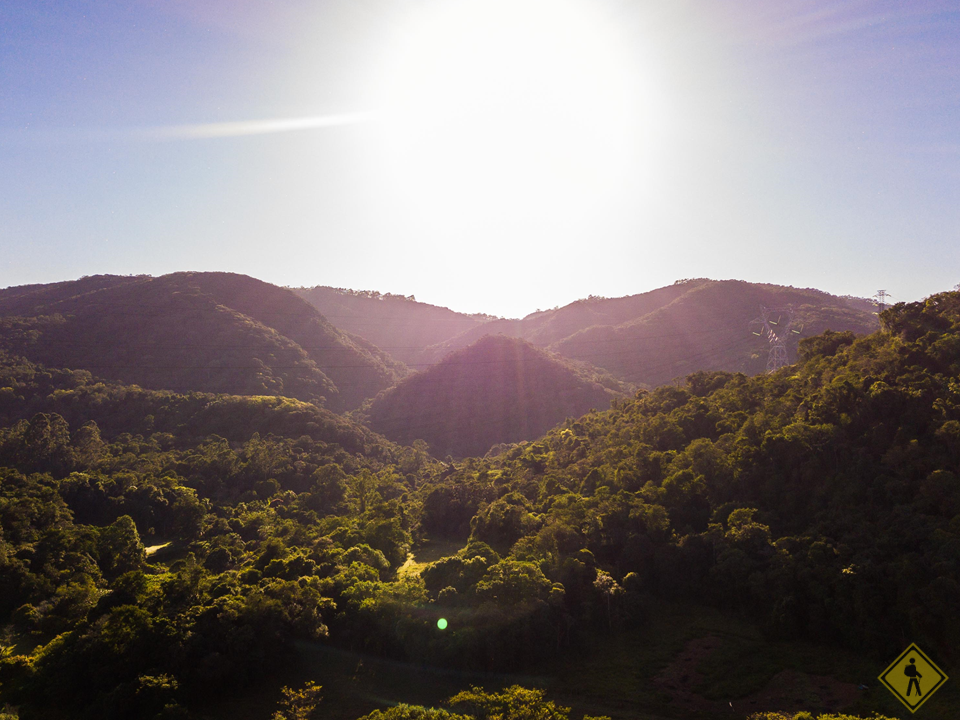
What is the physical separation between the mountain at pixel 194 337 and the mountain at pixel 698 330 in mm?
41281

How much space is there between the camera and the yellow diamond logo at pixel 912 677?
73.8 feet

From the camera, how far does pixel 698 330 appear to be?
12812cm

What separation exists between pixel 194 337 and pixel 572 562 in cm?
10063

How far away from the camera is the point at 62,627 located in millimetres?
32781

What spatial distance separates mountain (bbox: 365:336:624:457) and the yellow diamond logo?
73833mm

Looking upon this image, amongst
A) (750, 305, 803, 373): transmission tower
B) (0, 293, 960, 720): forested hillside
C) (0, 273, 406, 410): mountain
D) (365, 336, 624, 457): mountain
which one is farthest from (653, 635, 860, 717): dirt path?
(0, 273, 406, 410): mountain

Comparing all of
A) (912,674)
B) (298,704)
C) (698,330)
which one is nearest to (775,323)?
(698,330)

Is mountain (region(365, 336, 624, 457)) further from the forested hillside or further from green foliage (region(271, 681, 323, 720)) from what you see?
green foliage (region(271, 681, 323, 720))

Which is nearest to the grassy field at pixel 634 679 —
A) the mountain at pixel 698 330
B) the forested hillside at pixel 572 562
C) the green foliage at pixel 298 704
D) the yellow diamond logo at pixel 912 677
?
→ the forested hillside at pixel 572 562

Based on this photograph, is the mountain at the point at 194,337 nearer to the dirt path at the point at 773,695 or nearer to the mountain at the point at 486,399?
the mountain at the point at 486,399

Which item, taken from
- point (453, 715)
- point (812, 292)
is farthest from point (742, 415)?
point (812, 292)

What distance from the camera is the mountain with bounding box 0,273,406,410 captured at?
101 metres

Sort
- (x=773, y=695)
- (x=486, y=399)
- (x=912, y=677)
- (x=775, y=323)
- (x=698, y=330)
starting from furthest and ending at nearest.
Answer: (x=698, y=330) < (x=486, y=399) < (x=775, y=323) < (x=773, y=695) < (x=912, y=677)

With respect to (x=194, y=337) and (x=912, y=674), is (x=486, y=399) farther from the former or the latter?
(x=912, y=674)
